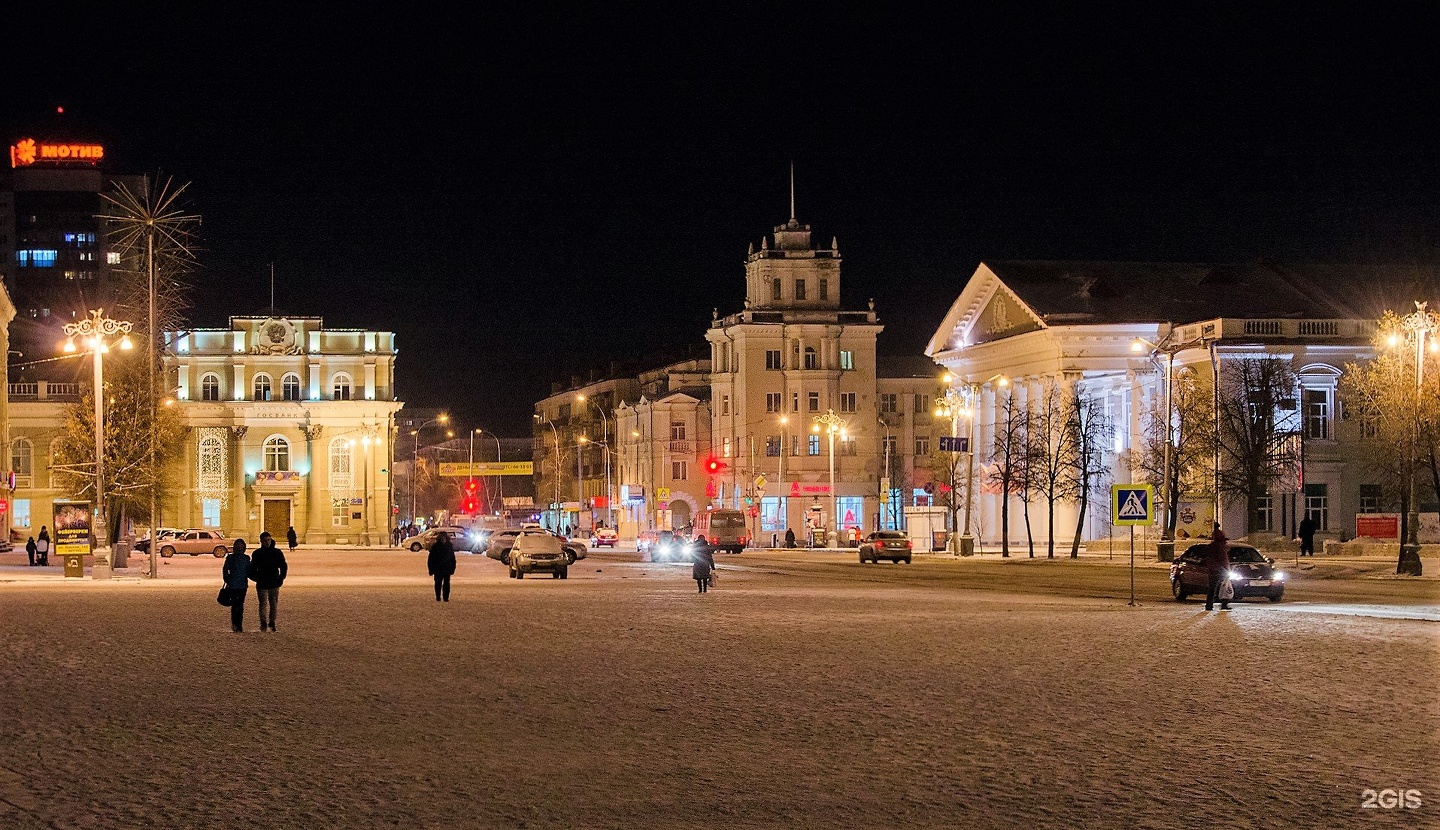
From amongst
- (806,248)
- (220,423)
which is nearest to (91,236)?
(220,423)

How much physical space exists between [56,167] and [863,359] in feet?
364

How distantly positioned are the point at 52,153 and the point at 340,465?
93.8 m

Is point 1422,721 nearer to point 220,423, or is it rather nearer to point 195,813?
point 195,813

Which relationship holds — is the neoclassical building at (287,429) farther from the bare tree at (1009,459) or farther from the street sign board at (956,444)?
the street sign board at (956,444)

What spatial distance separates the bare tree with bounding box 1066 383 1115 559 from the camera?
82562 mm

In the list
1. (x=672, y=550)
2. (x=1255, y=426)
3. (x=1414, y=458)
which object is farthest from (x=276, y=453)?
(x=1414, y=458)

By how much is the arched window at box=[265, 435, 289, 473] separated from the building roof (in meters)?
51.5

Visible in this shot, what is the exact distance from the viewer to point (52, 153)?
199250mm

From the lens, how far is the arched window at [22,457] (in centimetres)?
11562

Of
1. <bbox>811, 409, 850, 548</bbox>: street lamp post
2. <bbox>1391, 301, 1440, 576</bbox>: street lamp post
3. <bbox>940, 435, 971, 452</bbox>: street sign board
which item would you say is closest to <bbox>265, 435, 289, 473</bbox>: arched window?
<bbox>811, 409, 850, 548</bbox>: street lamp post

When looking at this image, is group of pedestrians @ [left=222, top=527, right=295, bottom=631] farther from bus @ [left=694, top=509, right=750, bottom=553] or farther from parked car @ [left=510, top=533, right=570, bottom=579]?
bus @ [left=694, top=509, right=750, bottom=553]

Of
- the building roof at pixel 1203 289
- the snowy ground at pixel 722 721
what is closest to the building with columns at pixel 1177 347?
the building roof at pixel 1203 289

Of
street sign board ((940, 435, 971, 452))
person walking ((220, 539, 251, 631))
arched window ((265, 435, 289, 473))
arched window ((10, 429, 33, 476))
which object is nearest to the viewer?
person walking ((220, 539, 251, 631))

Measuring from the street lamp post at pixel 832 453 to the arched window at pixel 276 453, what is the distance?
117 ft
